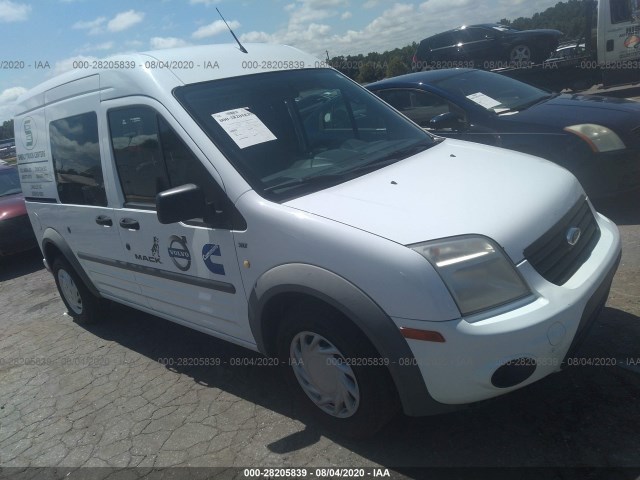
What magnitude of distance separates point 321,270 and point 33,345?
3897mm

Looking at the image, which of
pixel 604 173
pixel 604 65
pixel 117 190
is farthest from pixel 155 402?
pixel 604 65

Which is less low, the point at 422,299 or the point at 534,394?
the point at 422,299

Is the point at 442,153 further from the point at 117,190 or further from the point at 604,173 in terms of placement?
the point at 604,173

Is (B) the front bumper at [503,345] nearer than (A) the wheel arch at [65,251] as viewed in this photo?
Yes

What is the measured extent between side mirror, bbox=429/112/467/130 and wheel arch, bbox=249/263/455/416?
3167 mm

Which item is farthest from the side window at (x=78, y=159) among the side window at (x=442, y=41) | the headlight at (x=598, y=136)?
the side window at (x=442, y=41)

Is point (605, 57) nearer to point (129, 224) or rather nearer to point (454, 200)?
point (454, 200)

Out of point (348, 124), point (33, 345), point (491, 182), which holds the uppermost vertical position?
point (348, 124)

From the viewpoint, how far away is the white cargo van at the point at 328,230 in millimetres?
2375

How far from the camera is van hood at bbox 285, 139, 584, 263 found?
2.50 meters

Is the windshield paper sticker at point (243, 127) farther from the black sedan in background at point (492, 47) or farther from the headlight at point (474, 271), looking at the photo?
the black sedan in background at point (492, 47)

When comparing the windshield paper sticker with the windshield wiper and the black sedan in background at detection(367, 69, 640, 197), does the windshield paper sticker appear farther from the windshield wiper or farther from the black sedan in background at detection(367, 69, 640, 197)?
the windshield wiper

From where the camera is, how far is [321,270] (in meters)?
2.57

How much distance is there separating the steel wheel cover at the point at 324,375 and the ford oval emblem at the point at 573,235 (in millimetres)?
1281
